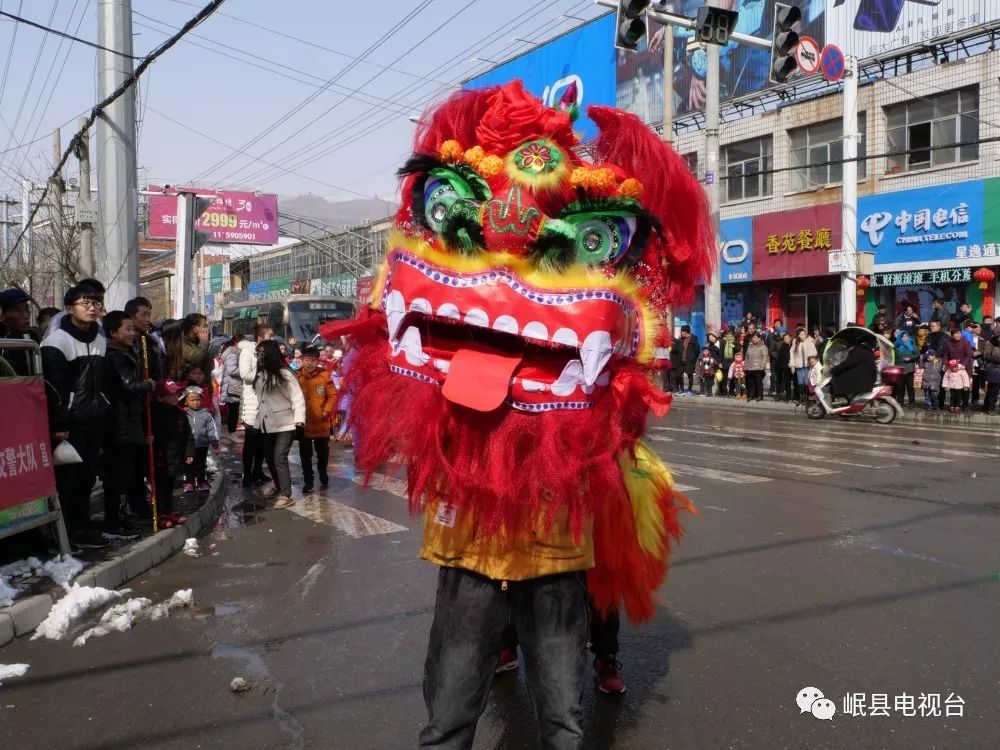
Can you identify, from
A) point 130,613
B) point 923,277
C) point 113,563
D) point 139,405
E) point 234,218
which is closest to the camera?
point 130,613

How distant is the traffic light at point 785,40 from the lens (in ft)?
43.0

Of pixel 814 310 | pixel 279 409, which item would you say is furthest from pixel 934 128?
pixel 279 409

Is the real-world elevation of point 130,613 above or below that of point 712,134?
below

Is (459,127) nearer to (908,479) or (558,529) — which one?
(558,529)

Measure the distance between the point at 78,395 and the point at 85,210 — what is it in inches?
328

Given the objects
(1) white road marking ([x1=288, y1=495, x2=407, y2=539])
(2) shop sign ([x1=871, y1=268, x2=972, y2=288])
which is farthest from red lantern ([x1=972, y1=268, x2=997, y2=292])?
(1) white road marking ([x1=288, y1=495, x2=407, y2=539])

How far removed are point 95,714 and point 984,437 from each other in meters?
12.5

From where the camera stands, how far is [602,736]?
3.42 meters

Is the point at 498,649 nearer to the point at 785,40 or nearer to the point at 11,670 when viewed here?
the point at 11,670

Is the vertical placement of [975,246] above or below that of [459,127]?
above

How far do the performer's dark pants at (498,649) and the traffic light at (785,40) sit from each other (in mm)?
12492

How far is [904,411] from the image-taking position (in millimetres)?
16656

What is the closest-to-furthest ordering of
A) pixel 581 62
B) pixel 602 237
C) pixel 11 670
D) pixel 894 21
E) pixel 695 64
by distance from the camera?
pixel 602 237 → pixel 11 670 → pixel 894 21 → pixel 695 64 → pixel 581 62

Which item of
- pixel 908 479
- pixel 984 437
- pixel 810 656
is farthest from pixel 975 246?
pixel 810 656
